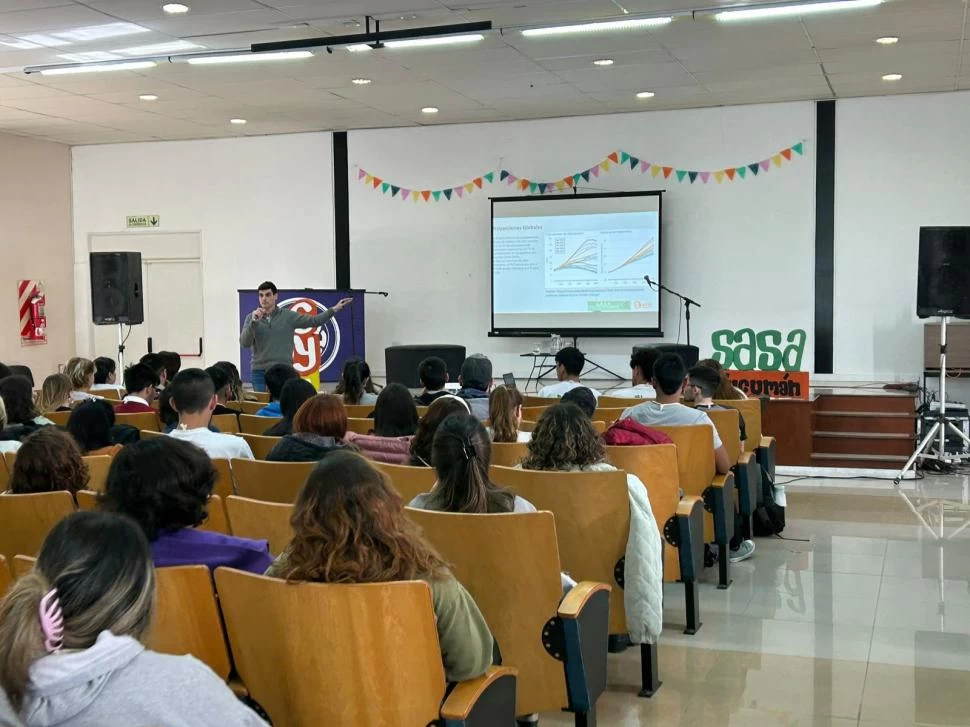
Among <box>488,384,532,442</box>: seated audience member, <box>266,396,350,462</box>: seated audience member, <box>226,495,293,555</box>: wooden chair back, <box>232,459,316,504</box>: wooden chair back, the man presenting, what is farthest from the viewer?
the man presenting

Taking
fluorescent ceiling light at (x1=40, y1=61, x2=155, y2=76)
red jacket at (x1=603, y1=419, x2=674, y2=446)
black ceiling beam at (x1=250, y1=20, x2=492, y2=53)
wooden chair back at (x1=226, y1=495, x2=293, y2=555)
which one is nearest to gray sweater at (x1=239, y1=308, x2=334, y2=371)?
fluorescent ceiling light at (x1=40, y1=61, x2=155, y2=76)

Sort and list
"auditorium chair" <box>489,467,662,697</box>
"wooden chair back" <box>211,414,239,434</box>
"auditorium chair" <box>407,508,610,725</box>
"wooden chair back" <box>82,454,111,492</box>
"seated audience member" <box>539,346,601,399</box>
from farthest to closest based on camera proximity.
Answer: "seated audience member" <box>539,346,601,399</box> < "wooden chair back" <box>211,414,239,434</box> < "wooden chair back" <box>82,454,111,492</box> < "auditorium chair" <box>489,467,662,697</box> < "auditorium chair" <box>407,508,610,725</box>

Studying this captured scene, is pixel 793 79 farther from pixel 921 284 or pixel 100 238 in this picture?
pixel 100 238

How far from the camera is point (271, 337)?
8.82 m

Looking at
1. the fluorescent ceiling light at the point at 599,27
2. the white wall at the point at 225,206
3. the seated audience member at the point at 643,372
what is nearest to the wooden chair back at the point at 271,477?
the seated audience member at the point at 643,372

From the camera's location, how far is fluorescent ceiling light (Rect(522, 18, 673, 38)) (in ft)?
23.0

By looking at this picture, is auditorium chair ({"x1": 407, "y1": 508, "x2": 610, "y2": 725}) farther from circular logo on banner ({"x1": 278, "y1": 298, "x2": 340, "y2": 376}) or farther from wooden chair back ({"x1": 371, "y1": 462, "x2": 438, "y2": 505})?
circular logo on banner ({"x1": 278, "y1": 298, "x2": 340, "y2": 376})

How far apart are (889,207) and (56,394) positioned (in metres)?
7.60

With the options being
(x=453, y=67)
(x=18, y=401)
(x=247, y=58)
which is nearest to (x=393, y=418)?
(x=18, y=401)

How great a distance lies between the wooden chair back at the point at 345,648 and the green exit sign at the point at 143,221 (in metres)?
11.0

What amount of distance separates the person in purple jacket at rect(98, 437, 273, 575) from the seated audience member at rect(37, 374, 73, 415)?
395cm

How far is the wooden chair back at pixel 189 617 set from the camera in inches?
87.1

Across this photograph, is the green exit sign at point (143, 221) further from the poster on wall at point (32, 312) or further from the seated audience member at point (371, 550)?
the seated audience member at point (371, 550)

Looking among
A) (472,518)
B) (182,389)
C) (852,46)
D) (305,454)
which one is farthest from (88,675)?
(852,46)
